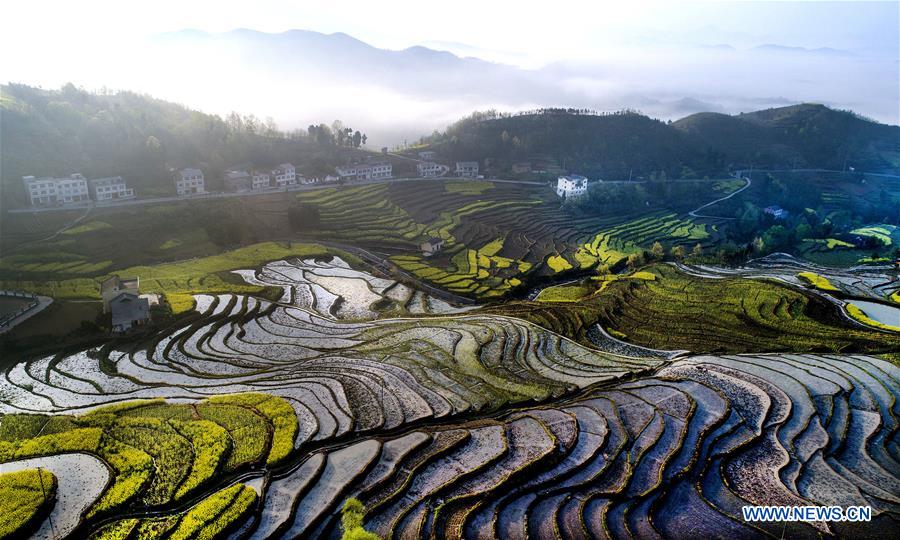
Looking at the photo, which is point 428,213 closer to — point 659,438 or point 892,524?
point 659,438

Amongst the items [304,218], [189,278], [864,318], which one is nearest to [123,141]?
[304,218]

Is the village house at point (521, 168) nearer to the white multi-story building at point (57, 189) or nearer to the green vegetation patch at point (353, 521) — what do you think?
the white multi-story building at point (57, 189)

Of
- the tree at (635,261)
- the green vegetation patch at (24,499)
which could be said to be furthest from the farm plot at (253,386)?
the tree at (635,261)

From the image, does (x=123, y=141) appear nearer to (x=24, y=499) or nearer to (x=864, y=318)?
(x=24, y=499)

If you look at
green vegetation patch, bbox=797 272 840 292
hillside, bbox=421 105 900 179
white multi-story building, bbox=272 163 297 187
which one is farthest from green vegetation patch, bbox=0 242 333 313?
hillside, bbox=421 105 900 179

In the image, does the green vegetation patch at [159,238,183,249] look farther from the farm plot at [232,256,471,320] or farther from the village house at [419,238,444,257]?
the village house at [419,238,444,257]

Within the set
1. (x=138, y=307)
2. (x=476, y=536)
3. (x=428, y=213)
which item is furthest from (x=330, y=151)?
(x=476, y=536)
